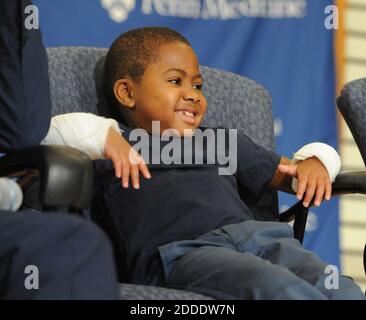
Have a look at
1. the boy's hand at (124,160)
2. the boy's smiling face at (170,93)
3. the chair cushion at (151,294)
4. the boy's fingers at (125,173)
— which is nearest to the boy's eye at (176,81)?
the boy's smiling face at (170,93)

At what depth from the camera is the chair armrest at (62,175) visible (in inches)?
60.9

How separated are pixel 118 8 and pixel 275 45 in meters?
0.55

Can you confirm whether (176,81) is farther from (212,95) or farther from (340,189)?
(340,189)

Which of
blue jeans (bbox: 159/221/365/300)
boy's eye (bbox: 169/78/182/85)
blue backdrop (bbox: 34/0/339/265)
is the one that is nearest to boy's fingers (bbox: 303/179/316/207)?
blue jeans (bbox: 159/221/365/300)

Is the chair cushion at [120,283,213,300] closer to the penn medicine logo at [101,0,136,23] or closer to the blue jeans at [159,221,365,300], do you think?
the blue jeans at [159,221,365,300]

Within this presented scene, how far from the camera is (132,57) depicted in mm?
2340

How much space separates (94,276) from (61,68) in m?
1.00

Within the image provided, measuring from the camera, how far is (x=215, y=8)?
9.87 ft

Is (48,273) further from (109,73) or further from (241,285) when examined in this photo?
(109,73)

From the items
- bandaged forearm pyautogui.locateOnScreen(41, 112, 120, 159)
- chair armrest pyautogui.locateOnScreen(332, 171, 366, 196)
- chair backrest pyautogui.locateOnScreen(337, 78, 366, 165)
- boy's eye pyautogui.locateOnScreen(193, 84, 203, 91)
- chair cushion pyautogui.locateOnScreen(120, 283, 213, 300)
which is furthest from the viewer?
boy's eye pyautogui.locateOnScreen(193, 84, 203, 91)

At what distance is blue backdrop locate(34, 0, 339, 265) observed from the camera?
9.55ft

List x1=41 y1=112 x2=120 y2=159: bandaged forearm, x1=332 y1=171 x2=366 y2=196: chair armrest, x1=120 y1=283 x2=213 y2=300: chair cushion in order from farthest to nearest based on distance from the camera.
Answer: x1=332 y1=171 x2=366 y2=196: chair armrest
x1=41 y1=112 x2=120 y2=159: bandaged forearm
x1=120 y1=283 x2=213 y2=300: chair cushion
